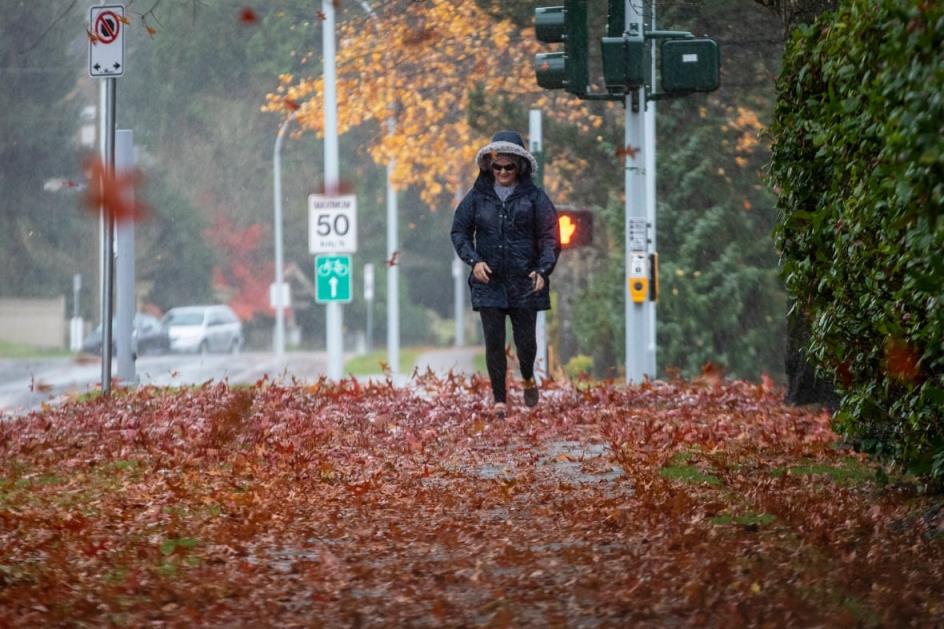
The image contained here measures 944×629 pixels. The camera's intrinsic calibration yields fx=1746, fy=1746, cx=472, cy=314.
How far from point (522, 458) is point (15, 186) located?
51836mm

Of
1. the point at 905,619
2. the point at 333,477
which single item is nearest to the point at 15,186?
the point at 333,477

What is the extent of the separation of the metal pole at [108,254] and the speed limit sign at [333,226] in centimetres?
855

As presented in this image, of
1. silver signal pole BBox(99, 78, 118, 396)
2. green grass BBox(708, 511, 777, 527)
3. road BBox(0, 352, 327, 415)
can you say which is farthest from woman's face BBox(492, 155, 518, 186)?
road BBox(0, 352, 327, 415)

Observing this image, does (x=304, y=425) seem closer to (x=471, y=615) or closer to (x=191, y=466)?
(x=191, y=466)

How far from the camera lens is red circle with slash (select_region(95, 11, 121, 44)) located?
1255 centimetres

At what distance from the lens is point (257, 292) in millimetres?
74062

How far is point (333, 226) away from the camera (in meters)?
21.9

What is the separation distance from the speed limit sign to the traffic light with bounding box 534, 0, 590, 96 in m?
7.87

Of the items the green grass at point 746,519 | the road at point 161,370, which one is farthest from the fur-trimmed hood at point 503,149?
the road at point 161,370

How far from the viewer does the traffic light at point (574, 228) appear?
1834 centimetres

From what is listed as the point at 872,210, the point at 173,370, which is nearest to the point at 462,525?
the point at 872,210

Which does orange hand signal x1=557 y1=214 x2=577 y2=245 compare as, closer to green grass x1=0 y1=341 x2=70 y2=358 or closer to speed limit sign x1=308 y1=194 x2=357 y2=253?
speed limit sign x1=308 y1=194 x2=357 y2=253

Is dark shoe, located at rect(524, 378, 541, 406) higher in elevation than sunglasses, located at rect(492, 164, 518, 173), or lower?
lower

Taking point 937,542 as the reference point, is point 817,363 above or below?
above
